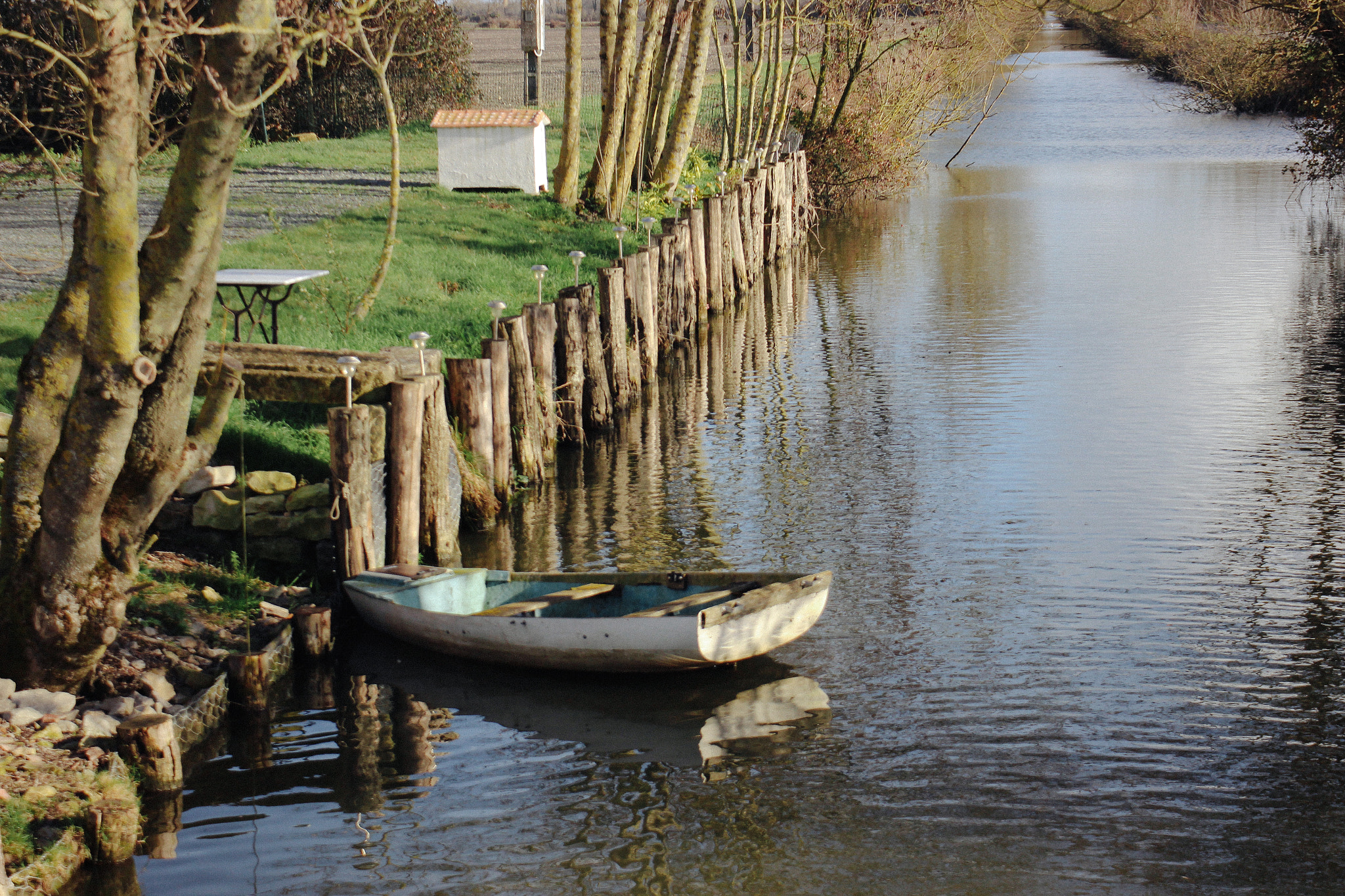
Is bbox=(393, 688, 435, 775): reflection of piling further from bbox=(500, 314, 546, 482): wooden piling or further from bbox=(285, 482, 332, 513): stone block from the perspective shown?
bbox=(500, 314, 546, 482): wooden piling

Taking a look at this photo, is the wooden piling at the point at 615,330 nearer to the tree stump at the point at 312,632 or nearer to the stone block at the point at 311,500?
the stone block at the point at 311,500

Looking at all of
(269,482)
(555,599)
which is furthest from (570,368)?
(555,599)

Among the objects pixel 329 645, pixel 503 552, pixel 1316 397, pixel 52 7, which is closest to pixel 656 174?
pixel 52 7

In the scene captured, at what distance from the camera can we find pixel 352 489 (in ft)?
32.1

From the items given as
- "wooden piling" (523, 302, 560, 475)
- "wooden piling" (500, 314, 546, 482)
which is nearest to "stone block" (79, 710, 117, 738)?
"wooden piling" (500, 314, 546, 482)

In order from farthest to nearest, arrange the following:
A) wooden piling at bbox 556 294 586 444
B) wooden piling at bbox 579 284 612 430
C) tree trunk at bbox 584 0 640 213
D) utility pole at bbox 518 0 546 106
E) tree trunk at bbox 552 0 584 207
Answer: utility pole at bbox 518 0 546 106, tree trunk at bbox 552 0 584 207, tree trunk at bbox 584 0 640 213, wooden piling at bbox 579 284 612 430, wooden piling at bbox 556 294 586 444

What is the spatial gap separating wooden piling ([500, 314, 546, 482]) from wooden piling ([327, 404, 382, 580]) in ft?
9.58

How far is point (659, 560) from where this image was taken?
1116cm

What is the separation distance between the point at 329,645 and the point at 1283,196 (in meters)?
29.7

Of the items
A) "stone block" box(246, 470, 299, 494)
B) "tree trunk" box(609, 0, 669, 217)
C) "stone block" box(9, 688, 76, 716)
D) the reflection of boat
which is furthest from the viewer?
"tree trunk" box(609, 0, 669, 217)

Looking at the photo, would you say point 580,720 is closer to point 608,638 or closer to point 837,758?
point 608,638

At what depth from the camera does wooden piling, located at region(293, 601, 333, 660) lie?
9.28m

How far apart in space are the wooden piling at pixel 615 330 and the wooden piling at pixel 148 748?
8.98m

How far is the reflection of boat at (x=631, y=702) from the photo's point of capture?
8.02 metres
